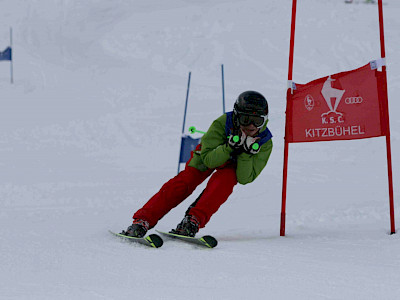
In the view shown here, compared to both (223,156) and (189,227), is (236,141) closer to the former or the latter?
(223,156)

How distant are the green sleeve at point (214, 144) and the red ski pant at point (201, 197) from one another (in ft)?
0.33

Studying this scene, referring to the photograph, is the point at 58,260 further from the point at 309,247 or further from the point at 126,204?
the point at 126,204

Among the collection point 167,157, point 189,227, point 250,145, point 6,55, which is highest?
point 6,55

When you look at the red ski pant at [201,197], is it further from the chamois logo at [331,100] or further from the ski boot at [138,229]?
the chamois logo at [331,100]

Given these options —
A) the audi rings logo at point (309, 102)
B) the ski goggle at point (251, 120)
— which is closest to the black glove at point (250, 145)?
the ski goggle at point (251, 120)

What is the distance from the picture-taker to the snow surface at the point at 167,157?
2.61 metres

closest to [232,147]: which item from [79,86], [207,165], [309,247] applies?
[207,165]

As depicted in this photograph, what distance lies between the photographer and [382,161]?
353 inches

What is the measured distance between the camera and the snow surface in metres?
2.61

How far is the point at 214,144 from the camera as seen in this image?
3.82 metres

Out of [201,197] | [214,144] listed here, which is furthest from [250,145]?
[201,197]

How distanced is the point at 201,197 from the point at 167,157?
6.21m

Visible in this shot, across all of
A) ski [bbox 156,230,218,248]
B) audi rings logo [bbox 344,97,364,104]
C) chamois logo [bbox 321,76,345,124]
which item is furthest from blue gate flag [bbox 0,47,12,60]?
ski [bbox 156,230,218,248]

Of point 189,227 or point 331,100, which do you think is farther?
point 331,100
